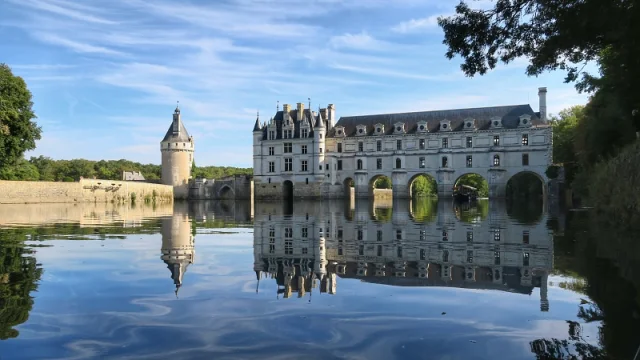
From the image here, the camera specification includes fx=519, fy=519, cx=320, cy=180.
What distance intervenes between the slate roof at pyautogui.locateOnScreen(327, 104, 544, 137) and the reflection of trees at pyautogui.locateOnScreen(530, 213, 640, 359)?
152ft

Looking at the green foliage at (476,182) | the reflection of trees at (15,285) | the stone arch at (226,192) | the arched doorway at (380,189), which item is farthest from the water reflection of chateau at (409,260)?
the green foliage at (476,182)

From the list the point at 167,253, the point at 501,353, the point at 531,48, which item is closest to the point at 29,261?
the point at 167,253

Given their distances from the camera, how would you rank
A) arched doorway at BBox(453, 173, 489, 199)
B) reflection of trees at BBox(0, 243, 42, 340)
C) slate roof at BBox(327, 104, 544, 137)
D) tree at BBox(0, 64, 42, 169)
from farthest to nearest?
arched doorway at BBox(453, 173, 489, 199), slate roof at BBox(327, 104, 544, 137), tree at BBox(0, 64, 42, 169), reflection of trees at BBox(0, 243, 42, 340)

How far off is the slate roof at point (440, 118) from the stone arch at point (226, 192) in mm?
16052

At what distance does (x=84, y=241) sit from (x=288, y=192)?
52499 millimetres

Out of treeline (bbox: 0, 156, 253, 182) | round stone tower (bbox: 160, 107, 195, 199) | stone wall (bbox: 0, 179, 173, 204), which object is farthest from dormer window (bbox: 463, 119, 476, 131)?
round stone tower (bbox: 160, 107, 195, 199)

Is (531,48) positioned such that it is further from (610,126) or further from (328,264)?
(610,126)

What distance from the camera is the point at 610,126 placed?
2603 cm

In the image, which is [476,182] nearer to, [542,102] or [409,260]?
[542,102]

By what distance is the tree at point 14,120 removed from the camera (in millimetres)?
37719

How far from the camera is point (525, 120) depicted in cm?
5419

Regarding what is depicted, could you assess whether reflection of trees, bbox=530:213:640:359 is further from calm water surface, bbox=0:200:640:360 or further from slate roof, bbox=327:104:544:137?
slate roof, bbox=327:104:544:137

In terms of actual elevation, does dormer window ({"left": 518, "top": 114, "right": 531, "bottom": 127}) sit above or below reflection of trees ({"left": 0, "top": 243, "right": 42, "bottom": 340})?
above

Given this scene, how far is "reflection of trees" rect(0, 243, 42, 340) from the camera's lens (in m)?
5.00
